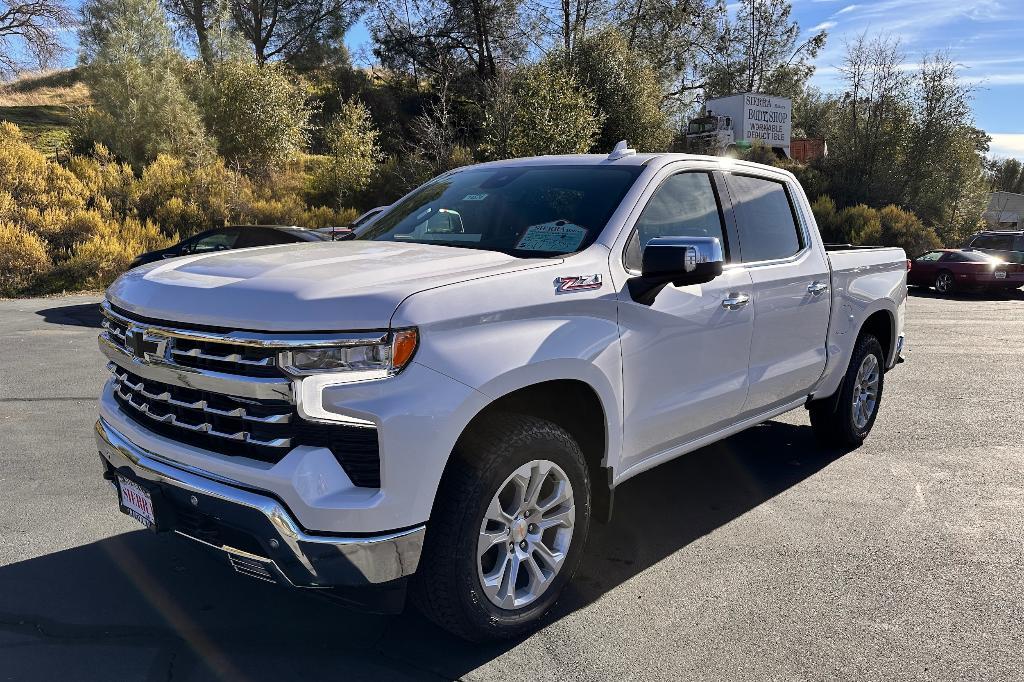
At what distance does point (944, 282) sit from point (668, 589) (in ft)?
68.6

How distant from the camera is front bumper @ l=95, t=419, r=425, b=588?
2.43 m

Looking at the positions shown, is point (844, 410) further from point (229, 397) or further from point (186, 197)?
point (186, 197)

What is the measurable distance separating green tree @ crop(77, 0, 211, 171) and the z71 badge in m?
24.5

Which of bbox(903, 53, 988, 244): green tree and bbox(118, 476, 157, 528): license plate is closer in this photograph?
bbox(118, 476, 157, 528): license plate

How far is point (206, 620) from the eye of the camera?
3.15 m

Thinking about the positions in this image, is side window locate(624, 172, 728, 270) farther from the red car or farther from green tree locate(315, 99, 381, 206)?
green tree locate(315, 99, 381, 206)

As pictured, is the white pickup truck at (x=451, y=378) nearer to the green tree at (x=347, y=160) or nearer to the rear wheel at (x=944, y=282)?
the rear wheel at (x=944, y=282)

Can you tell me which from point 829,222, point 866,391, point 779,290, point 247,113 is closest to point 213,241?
point 866,391

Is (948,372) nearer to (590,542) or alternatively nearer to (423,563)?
(590,542)

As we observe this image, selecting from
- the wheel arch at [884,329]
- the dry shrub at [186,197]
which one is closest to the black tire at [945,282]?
the wheel arch at [884,329]

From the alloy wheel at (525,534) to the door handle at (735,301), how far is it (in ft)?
4.41

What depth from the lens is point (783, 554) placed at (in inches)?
154

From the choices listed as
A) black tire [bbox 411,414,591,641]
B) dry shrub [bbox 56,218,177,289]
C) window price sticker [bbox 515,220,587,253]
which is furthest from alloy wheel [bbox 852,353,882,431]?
dry shrub [bbox 56,218,177,289]

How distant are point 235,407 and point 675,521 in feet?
8.76
